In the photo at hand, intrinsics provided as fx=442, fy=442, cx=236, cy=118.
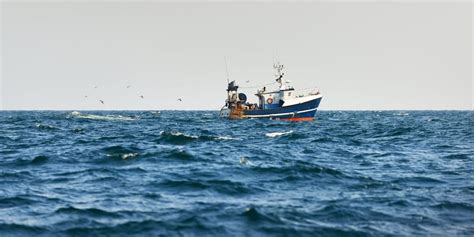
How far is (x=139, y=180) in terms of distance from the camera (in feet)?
49.1

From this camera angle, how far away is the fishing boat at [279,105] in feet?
218

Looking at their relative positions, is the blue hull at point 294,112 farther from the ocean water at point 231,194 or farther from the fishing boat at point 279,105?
the ocean water at point 231,194

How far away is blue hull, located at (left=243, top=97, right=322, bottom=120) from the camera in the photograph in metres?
66.4

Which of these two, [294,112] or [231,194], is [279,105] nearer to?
[294,112]

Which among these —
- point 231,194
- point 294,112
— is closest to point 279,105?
point 294,112

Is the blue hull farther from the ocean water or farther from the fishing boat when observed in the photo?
the ocean water

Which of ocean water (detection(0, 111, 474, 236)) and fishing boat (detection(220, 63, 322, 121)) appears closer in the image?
ocean water (detection(0, 111, 474, 236))

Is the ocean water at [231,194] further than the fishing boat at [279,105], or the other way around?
the fishing boat at [279,105]

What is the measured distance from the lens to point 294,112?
66.5 m

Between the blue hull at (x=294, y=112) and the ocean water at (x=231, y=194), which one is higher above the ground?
the blue hull at (x=294, y=112)

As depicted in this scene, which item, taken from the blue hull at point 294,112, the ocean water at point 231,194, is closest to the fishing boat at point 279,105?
the blue hull at point 294,112

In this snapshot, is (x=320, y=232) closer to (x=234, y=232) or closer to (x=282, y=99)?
(x=234, y=232)

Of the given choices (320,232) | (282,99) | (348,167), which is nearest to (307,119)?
(282,99)

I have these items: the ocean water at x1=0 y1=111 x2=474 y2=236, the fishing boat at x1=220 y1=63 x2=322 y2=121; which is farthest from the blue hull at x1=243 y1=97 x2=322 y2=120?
the ocean water at x1=0 y1=111 x2=474 y2=236
